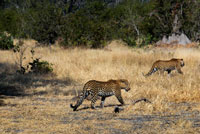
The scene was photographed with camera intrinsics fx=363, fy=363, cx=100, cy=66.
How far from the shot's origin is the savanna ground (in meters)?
6.81

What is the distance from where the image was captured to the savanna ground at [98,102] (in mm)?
6812

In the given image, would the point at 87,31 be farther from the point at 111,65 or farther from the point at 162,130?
the point at 162,130

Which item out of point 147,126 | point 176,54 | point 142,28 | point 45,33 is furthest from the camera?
point 142,28

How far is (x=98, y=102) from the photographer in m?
9.80

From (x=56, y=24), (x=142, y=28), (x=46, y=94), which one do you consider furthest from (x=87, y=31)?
(x=46, y=94)

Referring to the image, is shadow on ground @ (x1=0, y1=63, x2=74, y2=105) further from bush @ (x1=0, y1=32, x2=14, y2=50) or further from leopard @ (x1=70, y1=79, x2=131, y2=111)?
bush @ (x1=0, y1=32, x2=14, y2=50)

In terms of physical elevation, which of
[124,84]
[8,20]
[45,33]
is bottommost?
[124,84]

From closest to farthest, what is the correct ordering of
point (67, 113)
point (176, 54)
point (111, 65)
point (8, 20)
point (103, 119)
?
point (103, 119) < point (67, 113) < point (111, 65) < point (176, 54) < point (8, 20)

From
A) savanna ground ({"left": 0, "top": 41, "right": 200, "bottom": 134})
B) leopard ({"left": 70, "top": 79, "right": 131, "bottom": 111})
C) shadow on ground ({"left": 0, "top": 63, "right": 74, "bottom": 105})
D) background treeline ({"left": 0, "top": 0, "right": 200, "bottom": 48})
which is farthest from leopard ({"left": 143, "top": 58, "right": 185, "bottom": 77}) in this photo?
background treeline ({"left": 0, "top": 0, "right": 200, "bottom": 48})

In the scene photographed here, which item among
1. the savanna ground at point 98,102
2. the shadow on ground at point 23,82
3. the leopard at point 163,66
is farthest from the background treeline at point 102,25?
the leopard at point 163,66

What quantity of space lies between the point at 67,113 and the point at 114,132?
208 centimetres

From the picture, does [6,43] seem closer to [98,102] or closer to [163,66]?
[163,66]

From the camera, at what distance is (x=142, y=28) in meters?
29.1

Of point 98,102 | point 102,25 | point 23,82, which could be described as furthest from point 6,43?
point 98,102
